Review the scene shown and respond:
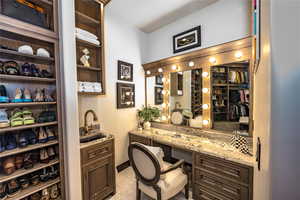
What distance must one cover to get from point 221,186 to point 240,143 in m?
0.58

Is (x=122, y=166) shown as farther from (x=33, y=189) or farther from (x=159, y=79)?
(x=159, y=79)

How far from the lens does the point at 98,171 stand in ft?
5.43

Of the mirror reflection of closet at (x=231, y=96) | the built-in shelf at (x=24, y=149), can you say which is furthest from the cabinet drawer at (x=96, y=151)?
the mirror reflection of closet at (x=231, y=96)

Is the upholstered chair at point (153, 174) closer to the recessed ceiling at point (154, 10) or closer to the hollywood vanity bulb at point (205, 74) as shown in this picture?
the hollywood vanity bulb at point (205, 74)

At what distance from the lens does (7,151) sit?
1104 mm

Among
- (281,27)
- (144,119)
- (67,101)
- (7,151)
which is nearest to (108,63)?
(67,101)

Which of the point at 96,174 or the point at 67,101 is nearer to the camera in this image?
the point at 67,101

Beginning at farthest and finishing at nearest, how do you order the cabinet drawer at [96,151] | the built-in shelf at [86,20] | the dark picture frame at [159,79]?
the dark picture frame at [159,79] → the built-in shelf at [86,20] → the cabinet drawer at [96,151]

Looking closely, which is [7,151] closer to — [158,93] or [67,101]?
[67,101]

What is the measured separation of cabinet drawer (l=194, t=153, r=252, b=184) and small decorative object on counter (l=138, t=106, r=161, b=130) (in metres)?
1.18

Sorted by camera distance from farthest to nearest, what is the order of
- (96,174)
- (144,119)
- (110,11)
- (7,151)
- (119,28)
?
1. (144,119)
2. (119,28)
3. (110,11)
4. (96,174)
5. (7,151)

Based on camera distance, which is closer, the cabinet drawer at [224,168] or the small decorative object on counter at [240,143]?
the cabinet drawer at [224,168]

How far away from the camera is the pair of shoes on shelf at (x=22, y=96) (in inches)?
46.2

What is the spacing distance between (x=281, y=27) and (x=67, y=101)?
1610 millimetres
